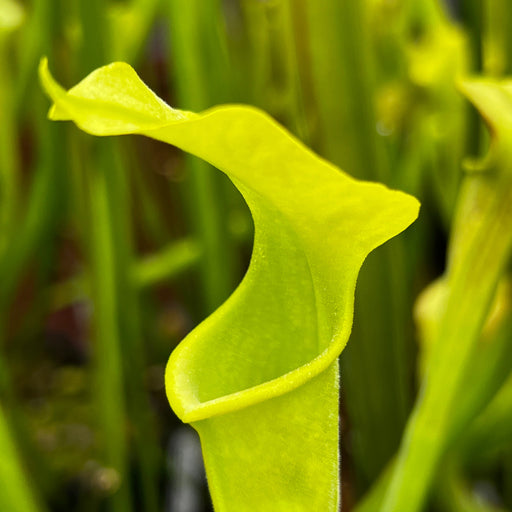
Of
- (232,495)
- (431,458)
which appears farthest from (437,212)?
(232,495)

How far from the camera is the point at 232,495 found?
0.80 ft

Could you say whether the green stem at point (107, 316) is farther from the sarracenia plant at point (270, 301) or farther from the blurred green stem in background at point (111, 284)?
the sarracenia plant at point (270, 301)

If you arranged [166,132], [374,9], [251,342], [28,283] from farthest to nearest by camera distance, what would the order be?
[28,283], [374,9], [251,342], [166,132]

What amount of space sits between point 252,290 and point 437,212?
79cm

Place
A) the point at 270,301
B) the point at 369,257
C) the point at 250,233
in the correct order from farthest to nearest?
the point at 250,233 → the point at 369,257 → the point at 270,301

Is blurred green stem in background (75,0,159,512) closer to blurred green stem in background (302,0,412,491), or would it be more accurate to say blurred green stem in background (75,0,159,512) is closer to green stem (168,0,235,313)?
green stem (168,0,235,313)

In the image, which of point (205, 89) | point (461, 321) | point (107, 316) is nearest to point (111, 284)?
point (107, 316)

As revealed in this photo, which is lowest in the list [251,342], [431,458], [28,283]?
[28,283]

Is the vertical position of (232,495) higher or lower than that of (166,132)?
lower

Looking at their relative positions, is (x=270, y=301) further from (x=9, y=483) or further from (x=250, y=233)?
(x=250, y=233)

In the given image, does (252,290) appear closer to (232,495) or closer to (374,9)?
(232,495)

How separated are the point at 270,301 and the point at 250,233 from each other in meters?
0.53

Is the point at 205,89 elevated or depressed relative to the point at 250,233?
elevated

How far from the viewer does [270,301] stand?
258 millimetres
